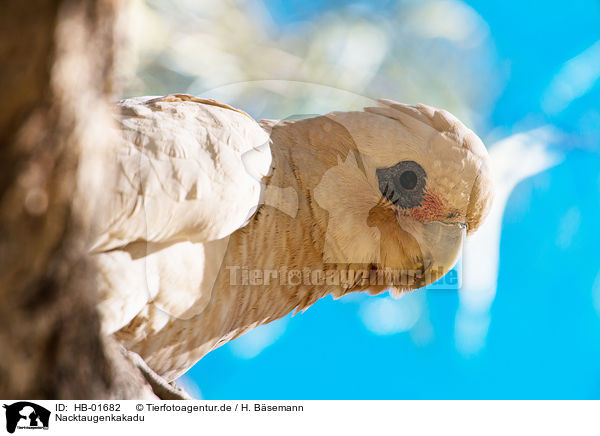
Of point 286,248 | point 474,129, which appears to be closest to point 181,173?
point 286,248

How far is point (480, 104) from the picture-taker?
162 cm

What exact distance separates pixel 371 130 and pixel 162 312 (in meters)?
0.74

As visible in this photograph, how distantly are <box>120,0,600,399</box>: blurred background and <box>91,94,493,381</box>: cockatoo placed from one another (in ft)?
0.45

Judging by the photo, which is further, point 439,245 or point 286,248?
point 439,245

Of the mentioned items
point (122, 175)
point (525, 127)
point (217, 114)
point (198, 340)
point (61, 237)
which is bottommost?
point (61, 237)

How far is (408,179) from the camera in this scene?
4.87ft

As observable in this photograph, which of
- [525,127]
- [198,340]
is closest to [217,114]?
[198,340]

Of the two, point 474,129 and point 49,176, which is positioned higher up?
point 474,129

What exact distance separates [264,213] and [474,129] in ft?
2.47

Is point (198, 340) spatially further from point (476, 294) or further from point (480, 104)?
point (480, 104)

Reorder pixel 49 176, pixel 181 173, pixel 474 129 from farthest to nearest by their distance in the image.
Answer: pixel 474 129 → pixel 181 173 → pixel 49 176
